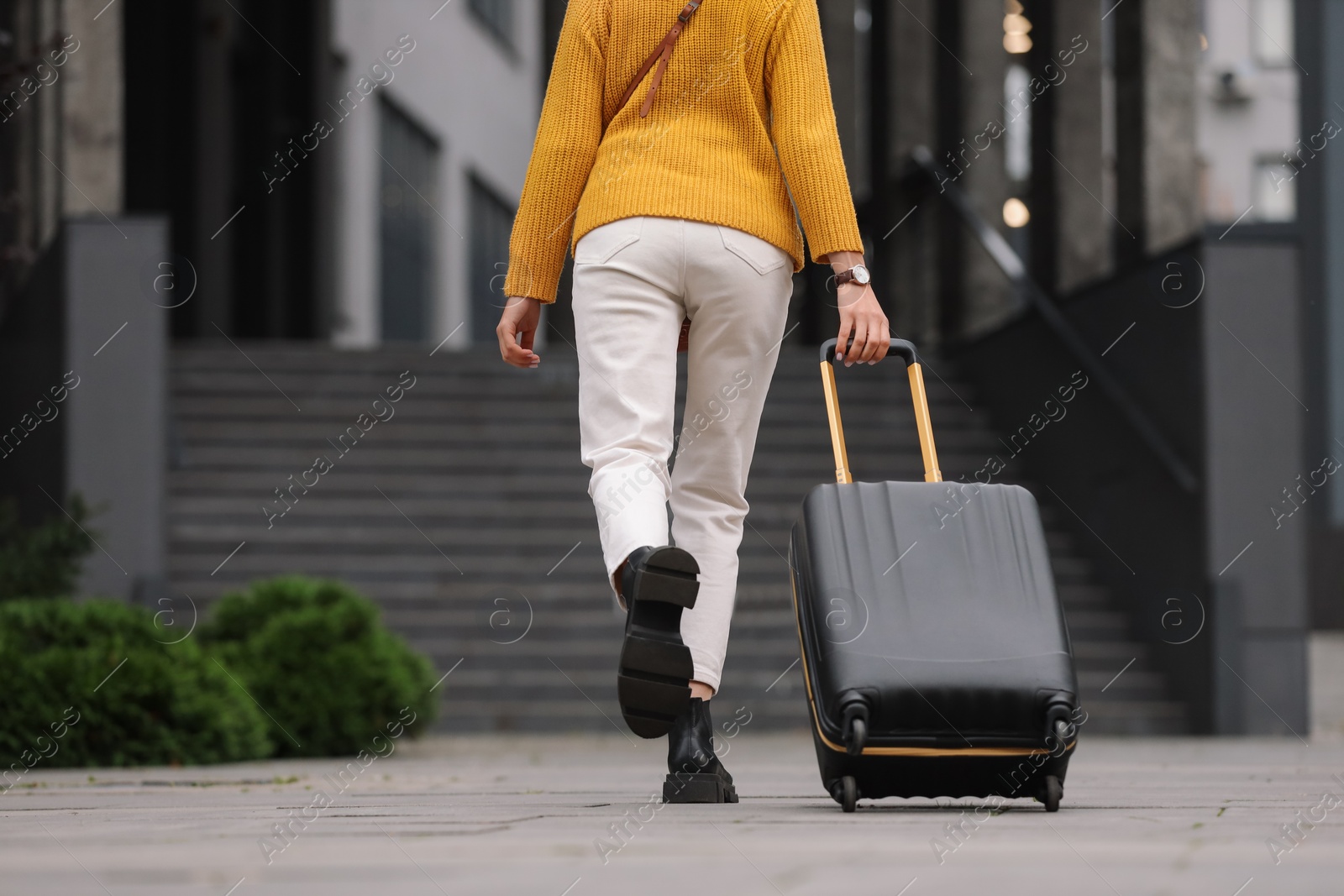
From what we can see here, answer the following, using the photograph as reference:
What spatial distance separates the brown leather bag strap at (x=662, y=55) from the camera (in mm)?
3826

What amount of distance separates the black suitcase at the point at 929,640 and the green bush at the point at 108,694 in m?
3.05

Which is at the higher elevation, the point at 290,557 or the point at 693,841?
the point at 693,841

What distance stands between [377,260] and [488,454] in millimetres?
13024

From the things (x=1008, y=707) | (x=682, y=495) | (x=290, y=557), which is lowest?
(x=290, y=557)

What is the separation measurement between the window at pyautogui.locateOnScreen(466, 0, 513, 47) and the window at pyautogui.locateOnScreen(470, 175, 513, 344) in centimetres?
242

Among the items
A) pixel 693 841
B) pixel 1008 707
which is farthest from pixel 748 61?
pixel 693 841

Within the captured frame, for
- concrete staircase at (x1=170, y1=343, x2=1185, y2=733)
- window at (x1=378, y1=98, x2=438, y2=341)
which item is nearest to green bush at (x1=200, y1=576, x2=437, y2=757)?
concrete staircase at (x1=170, y1=343, x2=1185, y2=733)

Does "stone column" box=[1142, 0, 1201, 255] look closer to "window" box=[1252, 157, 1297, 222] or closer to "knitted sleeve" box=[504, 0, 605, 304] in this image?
"knitted sleeve" box=[504, 0, 605, 304]

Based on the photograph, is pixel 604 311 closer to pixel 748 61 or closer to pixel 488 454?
pixel 748 61

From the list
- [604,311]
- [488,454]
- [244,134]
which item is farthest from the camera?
[244,134]

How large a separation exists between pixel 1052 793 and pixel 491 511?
22.3ft

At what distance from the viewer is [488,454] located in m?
10.6

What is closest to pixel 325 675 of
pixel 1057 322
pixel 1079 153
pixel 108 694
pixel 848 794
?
pixel 108 694

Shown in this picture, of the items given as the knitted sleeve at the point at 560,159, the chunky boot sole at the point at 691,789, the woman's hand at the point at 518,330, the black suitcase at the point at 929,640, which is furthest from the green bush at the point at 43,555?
the black suitcase at the point at 929,640
